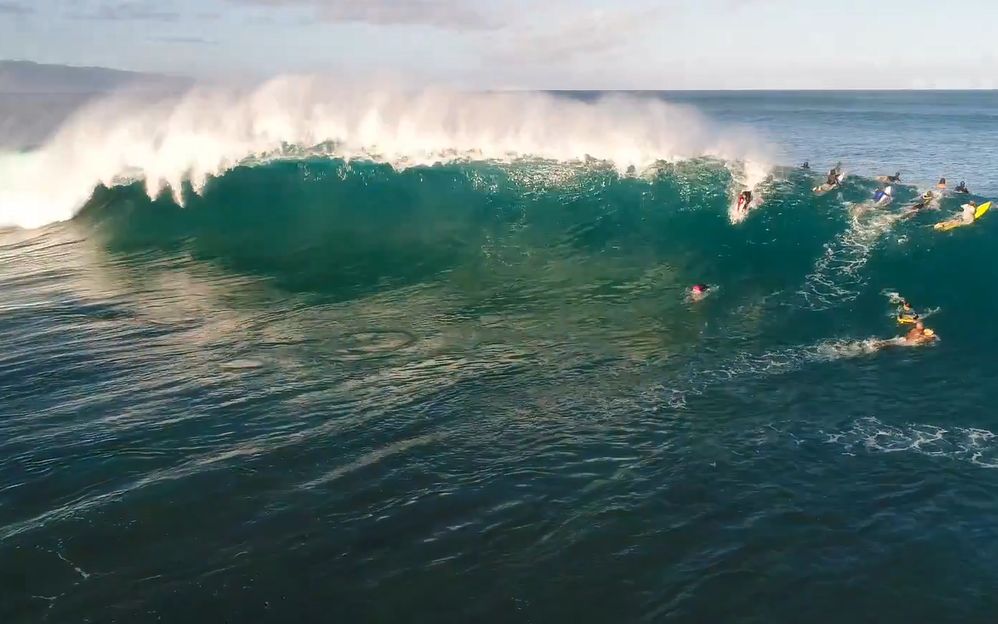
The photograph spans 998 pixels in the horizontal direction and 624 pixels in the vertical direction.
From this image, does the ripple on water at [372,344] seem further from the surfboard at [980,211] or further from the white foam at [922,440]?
the surfboard at [980,211]

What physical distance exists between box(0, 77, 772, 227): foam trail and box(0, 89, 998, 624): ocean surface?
1.24ft

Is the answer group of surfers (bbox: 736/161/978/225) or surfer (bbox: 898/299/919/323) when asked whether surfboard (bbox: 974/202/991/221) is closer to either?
group of surfers (bbox: 736/161/978/225)

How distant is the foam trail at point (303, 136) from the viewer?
3033cm

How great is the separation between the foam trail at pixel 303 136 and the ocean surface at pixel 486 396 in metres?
0.38

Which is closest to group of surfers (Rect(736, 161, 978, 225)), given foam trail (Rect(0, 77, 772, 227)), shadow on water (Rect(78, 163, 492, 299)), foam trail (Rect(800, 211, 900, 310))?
foam trail (Rect(800, 211, 900, 310))

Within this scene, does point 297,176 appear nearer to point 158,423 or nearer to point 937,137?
point 158,423

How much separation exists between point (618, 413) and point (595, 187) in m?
16.7

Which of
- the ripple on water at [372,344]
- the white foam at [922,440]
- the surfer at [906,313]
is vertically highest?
the ripple on water at [372,344]

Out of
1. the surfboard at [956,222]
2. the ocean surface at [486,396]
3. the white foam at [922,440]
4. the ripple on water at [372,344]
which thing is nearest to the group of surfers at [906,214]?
the surfboard at [956,222]

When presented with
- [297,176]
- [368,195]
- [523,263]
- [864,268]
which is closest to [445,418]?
[523,263]

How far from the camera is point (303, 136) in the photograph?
32.2m

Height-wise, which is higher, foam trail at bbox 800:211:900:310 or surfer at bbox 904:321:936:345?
foam trail at bbox 800:211:900:310

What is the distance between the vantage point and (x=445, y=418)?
12789mm

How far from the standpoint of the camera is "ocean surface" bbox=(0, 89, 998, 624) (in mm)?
8859
